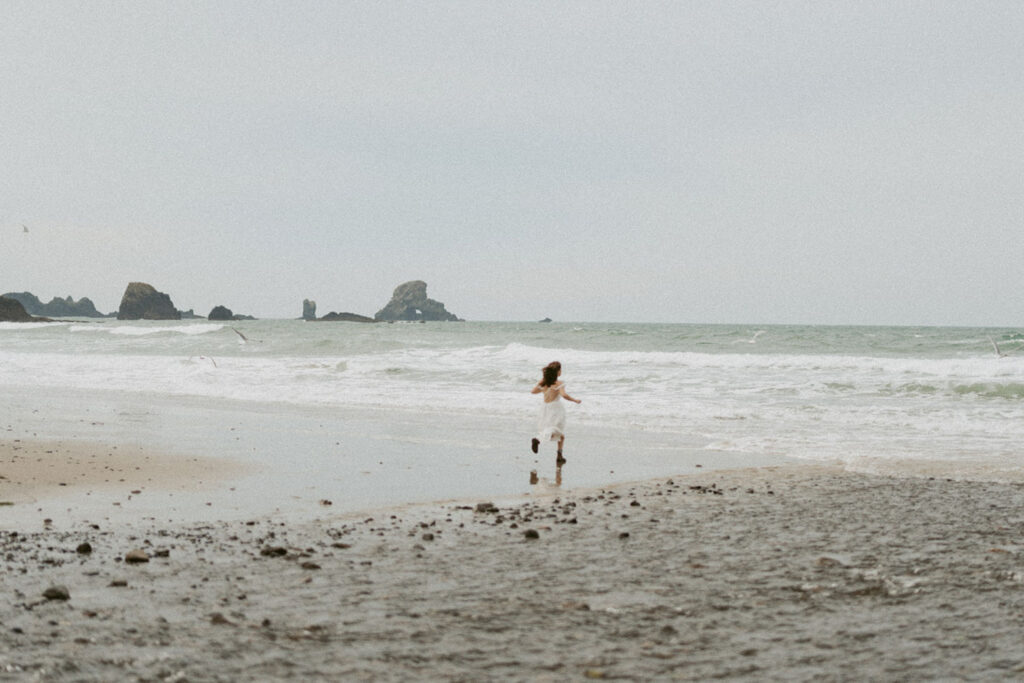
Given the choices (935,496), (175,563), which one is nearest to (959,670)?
(175,563)

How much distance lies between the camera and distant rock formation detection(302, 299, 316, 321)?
168m

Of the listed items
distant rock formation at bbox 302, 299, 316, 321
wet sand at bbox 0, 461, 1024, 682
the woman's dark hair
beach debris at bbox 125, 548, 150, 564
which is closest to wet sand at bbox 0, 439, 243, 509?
wet sand at bbox 0, 461, 1024, 682

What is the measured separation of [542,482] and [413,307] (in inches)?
6573

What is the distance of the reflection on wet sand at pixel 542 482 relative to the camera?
9.09m

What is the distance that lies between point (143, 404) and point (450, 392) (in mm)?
7461

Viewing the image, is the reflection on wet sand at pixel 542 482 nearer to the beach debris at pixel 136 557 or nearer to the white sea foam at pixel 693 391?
the white sea foam at pixel 693 391

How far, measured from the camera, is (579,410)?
18.2 m

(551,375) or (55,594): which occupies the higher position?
(551,375)

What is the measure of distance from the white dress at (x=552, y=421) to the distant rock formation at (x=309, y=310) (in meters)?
160

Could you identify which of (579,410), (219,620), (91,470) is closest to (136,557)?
(219,620)

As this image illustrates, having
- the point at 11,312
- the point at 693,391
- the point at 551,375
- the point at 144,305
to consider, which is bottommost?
the point at 693,391

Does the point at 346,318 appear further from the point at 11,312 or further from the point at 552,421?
the point at 552,421

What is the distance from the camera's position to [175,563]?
537 cm

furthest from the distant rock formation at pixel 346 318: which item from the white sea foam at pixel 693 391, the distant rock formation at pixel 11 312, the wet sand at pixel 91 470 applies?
the wet sand at pixel 91 470
